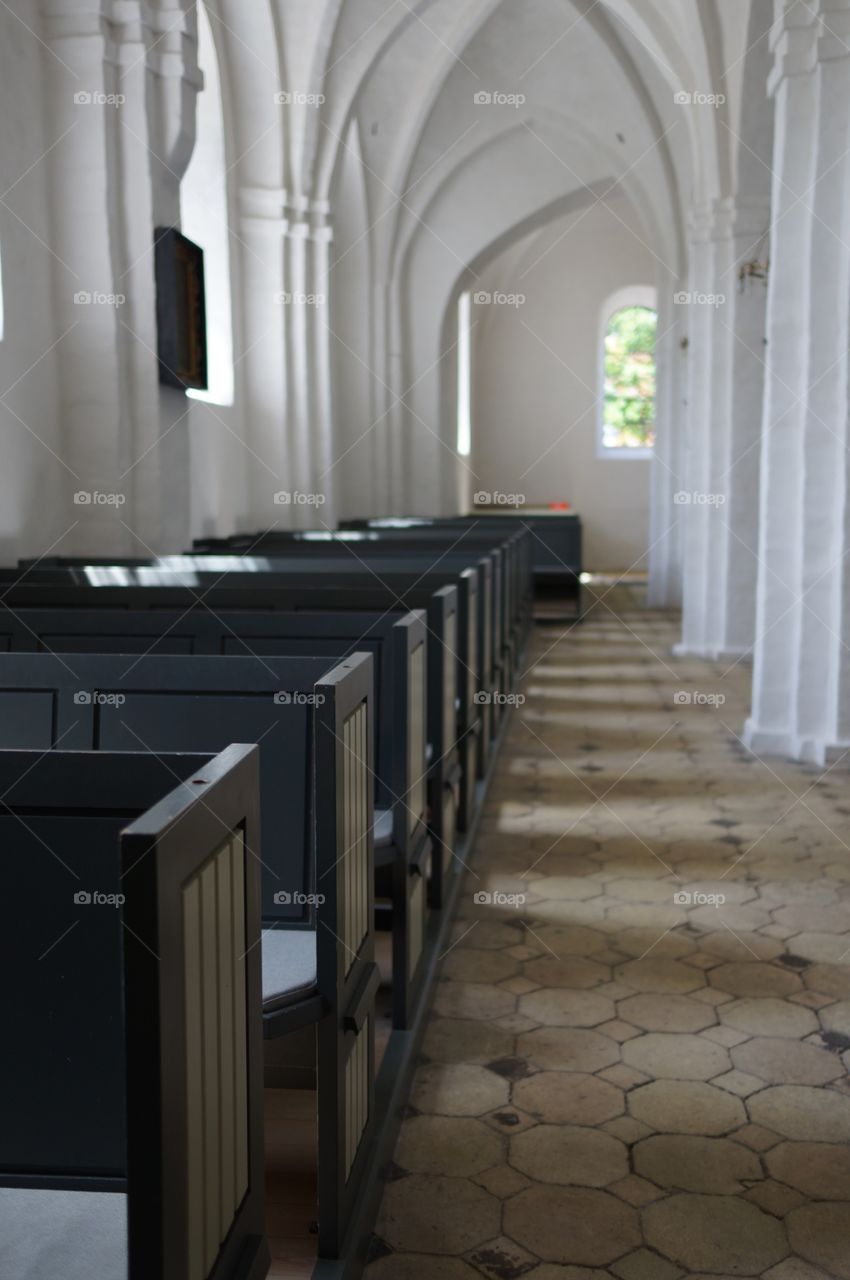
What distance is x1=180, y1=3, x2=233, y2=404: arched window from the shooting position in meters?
9.86

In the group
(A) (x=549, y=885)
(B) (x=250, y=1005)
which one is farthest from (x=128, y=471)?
(B) (x=250, y=1005)

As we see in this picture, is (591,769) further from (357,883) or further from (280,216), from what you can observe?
(280,216)

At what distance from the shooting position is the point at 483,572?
569 centimetres

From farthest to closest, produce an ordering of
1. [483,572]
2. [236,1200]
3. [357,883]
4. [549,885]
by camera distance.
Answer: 1. [483,572]
2. [549,885]
3. [357,883]
4. [236,1200]

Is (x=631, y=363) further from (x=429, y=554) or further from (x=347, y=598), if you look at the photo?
(x=347, y=598)

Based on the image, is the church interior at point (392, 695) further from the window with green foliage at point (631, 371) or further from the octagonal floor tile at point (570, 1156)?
the window with green foliage at point (631, 371)

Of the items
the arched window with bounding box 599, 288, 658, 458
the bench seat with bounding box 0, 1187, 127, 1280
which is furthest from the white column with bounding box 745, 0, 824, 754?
the arched window with bounding box 599, 288, 658, 458

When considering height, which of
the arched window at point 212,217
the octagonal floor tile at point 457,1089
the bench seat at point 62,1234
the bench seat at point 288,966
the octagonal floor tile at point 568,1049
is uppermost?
the arched window at point 212,217

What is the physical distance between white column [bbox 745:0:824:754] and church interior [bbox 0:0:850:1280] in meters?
0.03

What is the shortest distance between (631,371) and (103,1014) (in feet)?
69.8

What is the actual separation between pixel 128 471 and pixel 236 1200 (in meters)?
5.74

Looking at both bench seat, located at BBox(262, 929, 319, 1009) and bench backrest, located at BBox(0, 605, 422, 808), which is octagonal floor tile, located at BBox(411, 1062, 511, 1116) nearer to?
bench backrest, located at BBox(0, 605, 422, 808)

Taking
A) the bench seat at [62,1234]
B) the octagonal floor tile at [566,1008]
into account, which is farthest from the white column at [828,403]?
the bench seat at [62,1234]

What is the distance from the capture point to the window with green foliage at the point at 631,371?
21.8 metres
